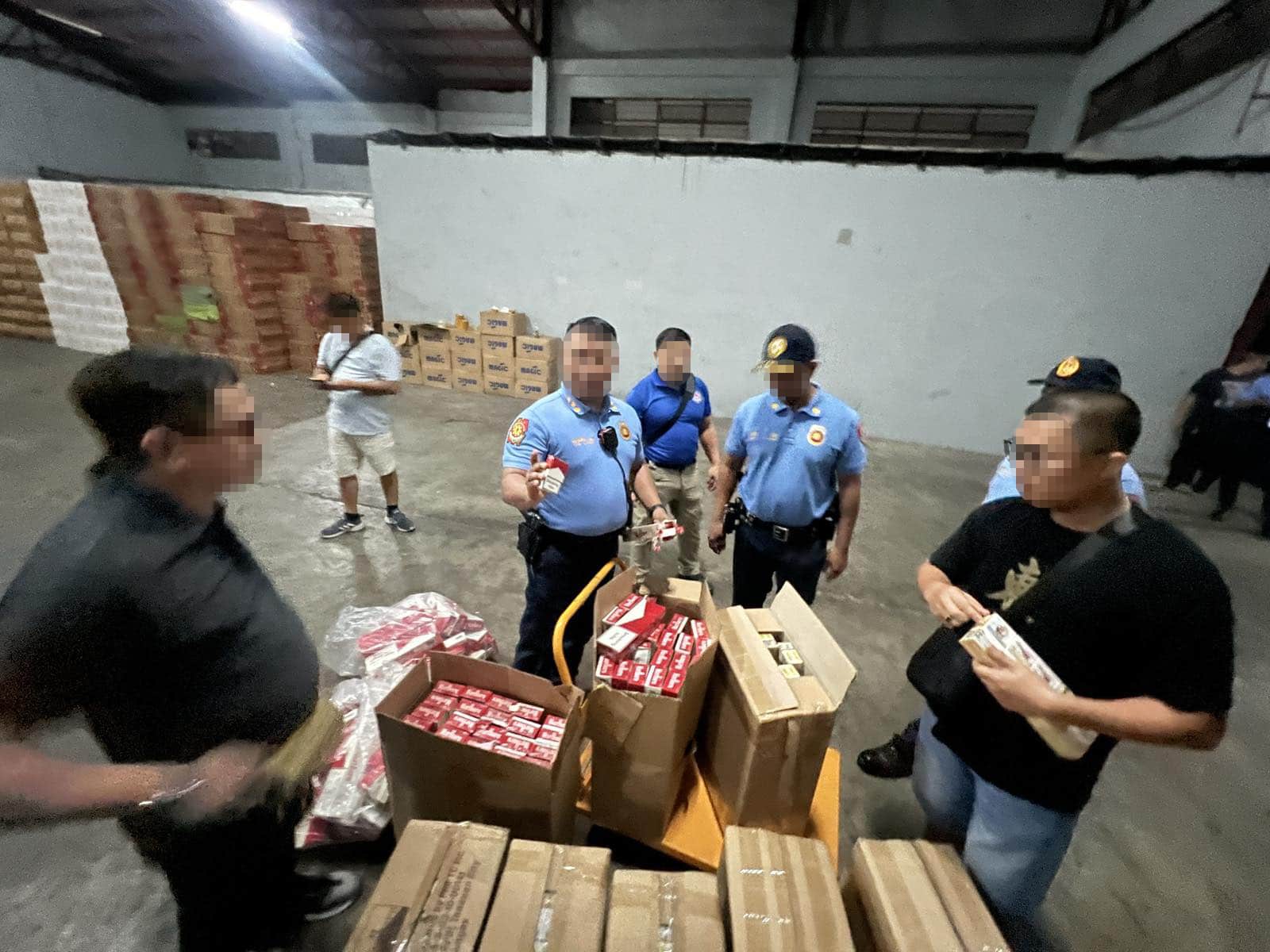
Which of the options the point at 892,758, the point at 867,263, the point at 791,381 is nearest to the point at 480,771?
the point at 791,381

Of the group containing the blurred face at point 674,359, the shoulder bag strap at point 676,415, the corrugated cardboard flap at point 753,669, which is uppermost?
the blurred face at point 674,359

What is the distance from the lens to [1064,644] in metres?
1.19

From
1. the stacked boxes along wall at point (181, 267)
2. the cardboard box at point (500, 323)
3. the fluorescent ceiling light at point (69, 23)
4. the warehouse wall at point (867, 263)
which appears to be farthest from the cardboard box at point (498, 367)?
the fluorescent ceiling light at point (69, 23)

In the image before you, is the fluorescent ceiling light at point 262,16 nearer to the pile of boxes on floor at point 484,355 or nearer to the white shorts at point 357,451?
the pile of boxes on floor at point 484,355

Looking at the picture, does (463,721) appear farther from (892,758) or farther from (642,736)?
(892,758)

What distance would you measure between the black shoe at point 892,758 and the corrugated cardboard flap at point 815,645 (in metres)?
→ 1.08

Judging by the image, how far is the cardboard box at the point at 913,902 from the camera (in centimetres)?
120

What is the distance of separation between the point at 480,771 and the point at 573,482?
3.20ft

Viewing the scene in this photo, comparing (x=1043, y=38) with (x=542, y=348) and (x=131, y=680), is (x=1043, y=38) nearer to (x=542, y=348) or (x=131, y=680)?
(x=542, y=348)

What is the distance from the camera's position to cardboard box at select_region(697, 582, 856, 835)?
1433 millimetres

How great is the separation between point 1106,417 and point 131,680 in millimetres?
1902

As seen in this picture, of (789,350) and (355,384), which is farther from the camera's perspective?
(355,384)

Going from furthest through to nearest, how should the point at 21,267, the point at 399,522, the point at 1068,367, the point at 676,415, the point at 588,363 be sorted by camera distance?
the point at 21,267
the point at 399,522
the point at 676,415
the point at 588,363
the point at 1068,367

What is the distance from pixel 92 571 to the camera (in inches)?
36.1
